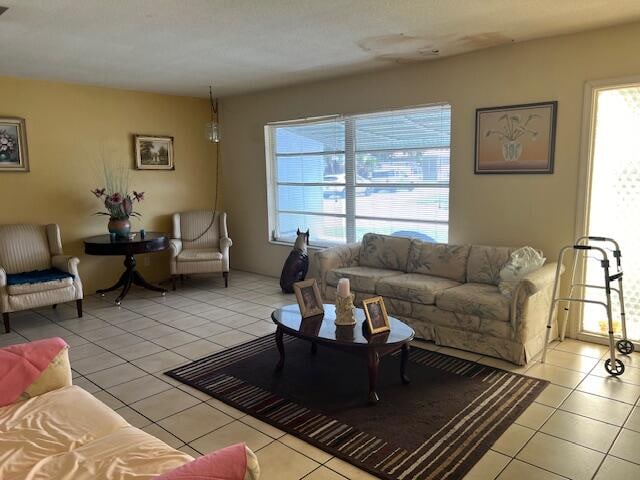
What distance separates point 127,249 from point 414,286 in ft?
9.98

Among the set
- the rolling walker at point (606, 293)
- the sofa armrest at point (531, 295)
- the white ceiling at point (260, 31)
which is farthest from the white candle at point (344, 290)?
the white ceiling at point (260, 31)

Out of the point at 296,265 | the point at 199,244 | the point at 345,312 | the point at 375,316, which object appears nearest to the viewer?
the point at 375,316

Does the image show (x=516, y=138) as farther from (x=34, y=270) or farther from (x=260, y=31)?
(x=34, y=270)

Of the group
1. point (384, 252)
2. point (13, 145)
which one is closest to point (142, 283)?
point (13, 145)

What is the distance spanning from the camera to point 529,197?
4.04 meters

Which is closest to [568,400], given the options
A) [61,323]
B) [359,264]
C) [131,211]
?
[359,264]

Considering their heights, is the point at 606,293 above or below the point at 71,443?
above

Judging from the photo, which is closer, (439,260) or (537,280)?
(537,280)

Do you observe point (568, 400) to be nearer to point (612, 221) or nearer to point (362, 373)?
point (362, 373)

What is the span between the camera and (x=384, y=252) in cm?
469

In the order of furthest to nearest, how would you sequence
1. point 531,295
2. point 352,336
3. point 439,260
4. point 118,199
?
point 118,199, point 439,260, point 531,295, point 352,336

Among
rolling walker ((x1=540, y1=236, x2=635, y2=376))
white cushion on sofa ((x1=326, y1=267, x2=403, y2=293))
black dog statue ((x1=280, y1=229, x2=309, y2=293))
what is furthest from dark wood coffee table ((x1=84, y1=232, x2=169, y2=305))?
rolling walker ((x1=540, y1=236, x2=635, y2=376))

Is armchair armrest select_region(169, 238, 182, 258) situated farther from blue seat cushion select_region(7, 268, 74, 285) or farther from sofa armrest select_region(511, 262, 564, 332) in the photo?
sofa armrest select_region(511, 262, 564, 332)

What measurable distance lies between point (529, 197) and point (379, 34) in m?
1.83
